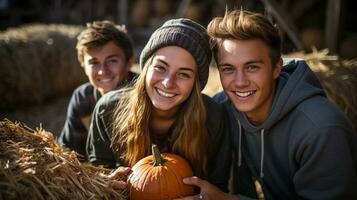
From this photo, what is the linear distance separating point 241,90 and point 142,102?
781 millimetres

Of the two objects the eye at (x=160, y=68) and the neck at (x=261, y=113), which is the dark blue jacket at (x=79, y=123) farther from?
the neck at (x=261, y=113)

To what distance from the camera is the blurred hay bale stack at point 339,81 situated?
15.3 feet

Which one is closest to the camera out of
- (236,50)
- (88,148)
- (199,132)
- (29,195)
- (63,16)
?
(29,195)

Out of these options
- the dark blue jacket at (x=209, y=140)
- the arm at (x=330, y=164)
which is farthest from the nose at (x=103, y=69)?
the arm at (x=330, y=164)

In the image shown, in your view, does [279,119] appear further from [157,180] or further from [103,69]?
[103,69]

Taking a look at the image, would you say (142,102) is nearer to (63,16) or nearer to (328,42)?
(328,42)

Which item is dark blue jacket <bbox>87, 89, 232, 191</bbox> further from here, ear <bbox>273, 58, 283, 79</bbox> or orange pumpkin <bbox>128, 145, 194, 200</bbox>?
ear <bbox>273, 58, 283, 79</bbox>

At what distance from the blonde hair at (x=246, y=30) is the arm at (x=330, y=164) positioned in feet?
2.26

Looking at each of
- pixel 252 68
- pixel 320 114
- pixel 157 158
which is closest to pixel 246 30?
pixel 252 68

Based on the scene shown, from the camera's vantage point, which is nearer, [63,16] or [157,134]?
[157,134]

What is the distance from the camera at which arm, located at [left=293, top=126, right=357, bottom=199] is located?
2547 millimetres

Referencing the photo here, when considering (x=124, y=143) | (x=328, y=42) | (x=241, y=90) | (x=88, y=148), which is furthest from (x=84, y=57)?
(x=328, y=42)

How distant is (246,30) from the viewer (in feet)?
9.33

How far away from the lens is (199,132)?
10.2ft
